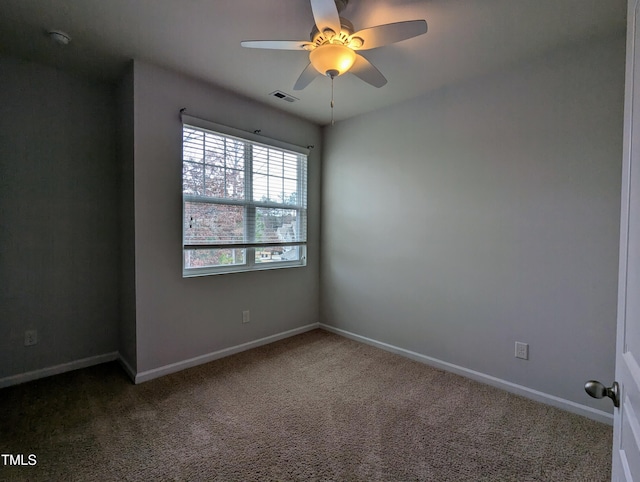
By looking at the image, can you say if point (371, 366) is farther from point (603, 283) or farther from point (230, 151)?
point (230, 151)

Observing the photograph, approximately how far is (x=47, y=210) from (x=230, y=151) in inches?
61.6

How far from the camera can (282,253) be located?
3562mm

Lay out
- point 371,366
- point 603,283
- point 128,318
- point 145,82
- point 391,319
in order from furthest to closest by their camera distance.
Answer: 1. point 391,319
2. point 371,366
3. point 128,318
4. point 145,82
5. point 603,283

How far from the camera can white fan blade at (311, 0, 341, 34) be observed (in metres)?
1.42

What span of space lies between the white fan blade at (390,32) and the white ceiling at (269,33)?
291mm

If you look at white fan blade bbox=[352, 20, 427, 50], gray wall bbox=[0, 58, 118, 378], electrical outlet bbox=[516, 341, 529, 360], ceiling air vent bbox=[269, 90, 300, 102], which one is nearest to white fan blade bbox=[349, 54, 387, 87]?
white fan blade bbox=[352, 20, 427, 50]

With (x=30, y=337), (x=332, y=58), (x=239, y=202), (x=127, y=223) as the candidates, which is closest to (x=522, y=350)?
(x=332, y=58)

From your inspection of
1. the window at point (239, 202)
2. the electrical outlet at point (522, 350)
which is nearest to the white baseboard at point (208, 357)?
the window at point (239, 202)

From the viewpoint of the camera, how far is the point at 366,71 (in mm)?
1938

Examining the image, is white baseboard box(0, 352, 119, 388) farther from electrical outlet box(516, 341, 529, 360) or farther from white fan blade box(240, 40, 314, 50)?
electrical outlet box(516, 341, 529, 360)

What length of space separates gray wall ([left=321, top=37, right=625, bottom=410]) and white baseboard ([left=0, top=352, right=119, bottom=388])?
2.47 meters

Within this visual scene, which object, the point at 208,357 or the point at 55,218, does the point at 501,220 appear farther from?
the point at 55,218

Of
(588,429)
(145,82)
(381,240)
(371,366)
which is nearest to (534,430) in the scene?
(588,429)

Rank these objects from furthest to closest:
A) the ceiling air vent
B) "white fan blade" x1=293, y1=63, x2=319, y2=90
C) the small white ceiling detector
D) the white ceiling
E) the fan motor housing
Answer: the ceiling air vent
the small white ceiling detector
"white fan blade" x1=293, y1=63, x2=319, y2=90
the white ceiling
the fan motor housing
